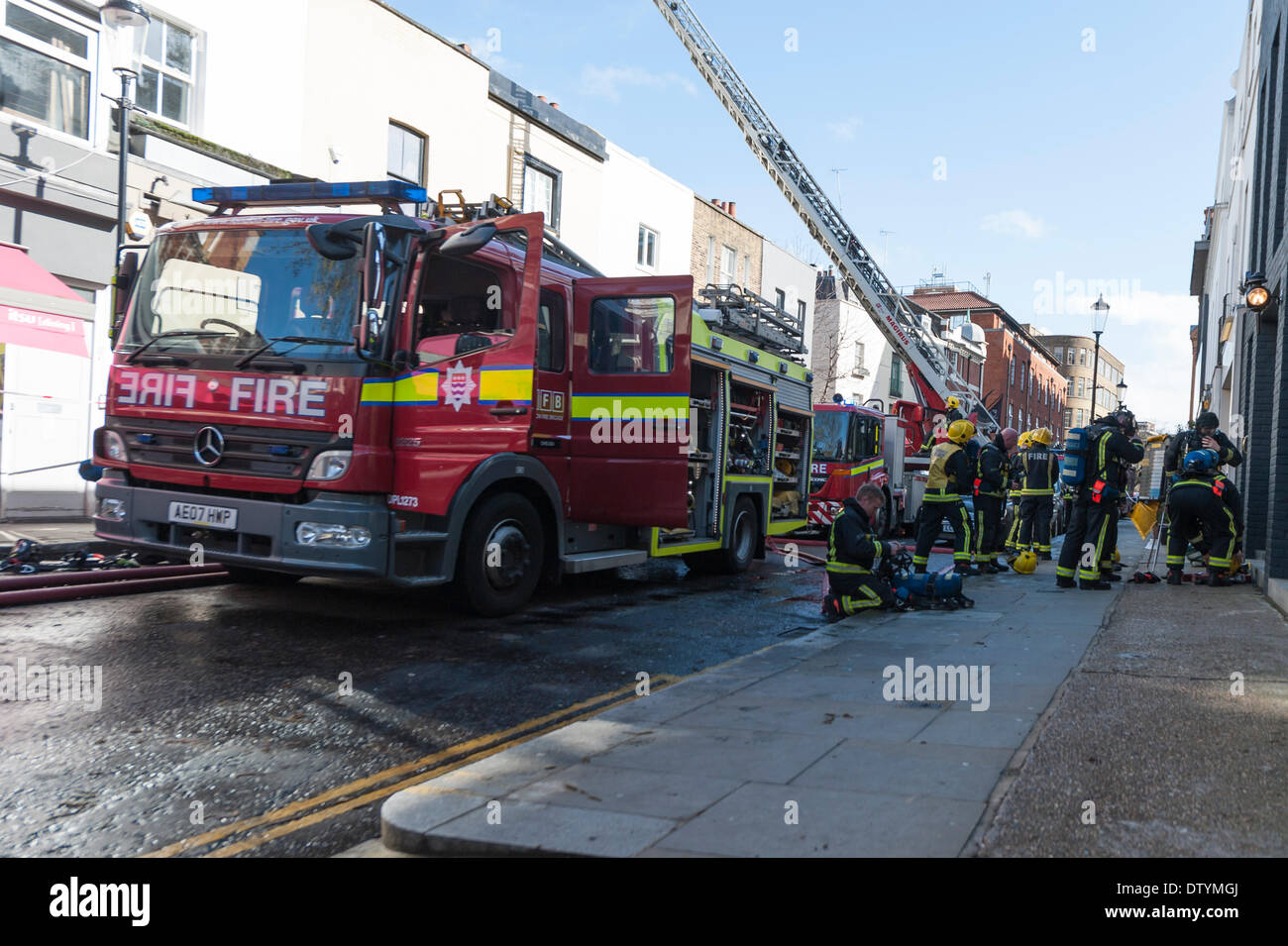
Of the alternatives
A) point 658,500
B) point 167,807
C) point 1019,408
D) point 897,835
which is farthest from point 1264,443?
point 1019,408

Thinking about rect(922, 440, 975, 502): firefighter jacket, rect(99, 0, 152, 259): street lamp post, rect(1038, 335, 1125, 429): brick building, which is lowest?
rect(922, 440, 975, 502): firefighter jacket

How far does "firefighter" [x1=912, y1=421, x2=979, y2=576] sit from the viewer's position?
412 inches

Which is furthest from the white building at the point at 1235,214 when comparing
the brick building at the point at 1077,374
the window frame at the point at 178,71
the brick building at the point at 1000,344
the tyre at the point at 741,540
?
the brick building at the point at 1077,374

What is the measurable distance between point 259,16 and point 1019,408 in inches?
2154

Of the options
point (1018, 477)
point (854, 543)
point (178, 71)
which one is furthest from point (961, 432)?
point (178, 71)

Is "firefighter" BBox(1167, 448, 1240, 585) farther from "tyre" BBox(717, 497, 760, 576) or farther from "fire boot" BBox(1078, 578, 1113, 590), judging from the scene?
"tyre" BBox(717, 497, 760, 576)

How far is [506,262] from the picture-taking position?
765cm

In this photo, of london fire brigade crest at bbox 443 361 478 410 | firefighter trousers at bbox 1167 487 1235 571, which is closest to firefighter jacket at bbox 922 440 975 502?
firefighter trousers at bbox 1167 487 1235 571

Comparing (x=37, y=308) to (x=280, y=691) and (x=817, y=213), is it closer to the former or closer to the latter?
(x=280, y=691)

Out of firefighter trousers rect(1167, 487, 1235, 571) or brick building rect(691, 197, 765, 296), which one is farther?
brick building rect(691, 197, 765, 296)

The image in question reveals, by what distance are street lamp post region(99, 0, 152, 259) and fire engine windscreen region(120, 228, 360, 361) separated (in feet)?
3.37

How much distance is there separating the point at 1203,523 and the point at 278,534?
8379 millimetres

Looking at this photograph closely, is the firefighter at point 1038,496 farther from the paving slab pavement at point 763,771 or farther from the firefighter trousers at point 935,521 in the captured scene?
the paving slab pavement at point 763,771
